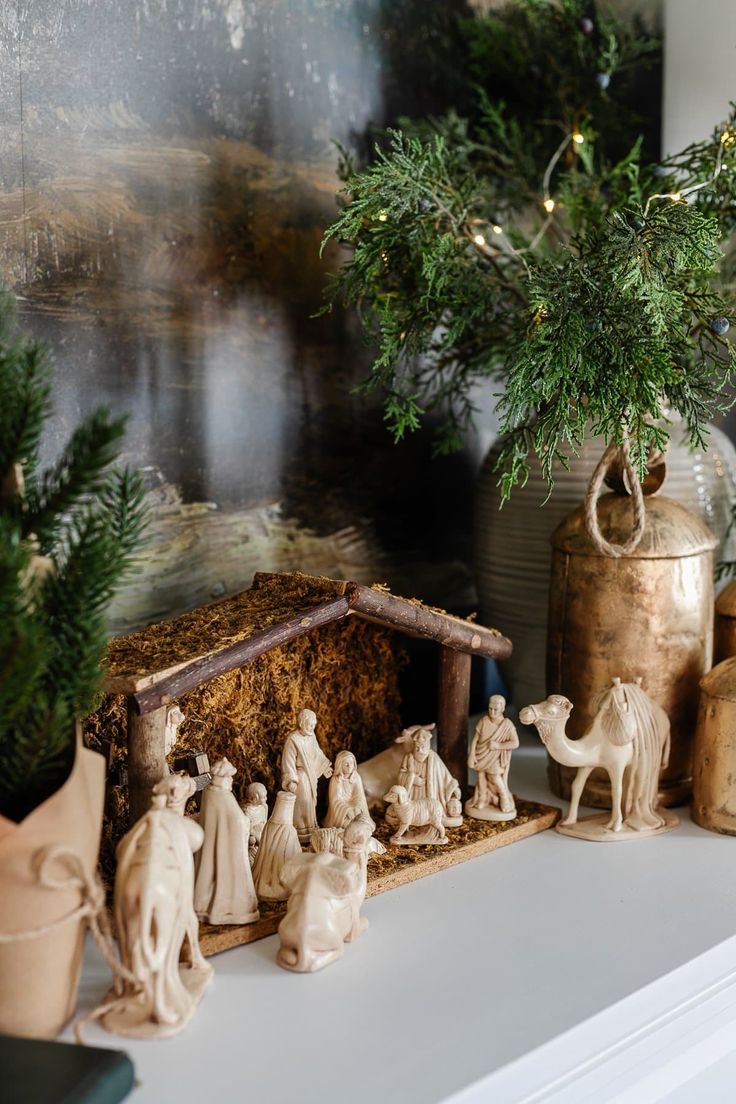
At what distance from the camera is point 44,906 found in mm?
789

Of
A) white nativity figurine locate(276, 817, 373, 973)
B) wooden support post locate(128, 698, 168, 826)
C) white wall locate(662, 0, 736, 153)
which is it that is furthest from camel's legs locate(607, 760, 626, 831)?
white wall locate(662, 0, 736, 153)

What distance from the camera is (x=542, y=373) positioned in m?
1.09

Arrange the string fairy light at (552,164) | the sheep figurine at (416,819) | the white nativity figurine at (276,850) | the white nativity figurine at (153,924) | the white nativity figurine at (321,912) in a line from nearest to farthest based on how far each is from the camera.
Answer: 1. the white nativity figurine at (153,924)
2. the white nativity figurine at (321,912)
3. the white nativity figurine at (276,850)
4. the sheep figurine at (416,819)
5. the string fairy light at (552,164)

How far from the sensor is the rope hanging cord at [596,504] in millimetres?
1193

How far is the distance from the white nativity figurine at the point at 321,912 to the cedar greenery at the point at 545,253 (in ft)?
1.41

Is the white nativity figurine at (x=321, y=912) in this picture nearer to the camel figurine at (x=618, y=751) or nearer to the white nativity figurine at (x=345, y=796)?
the white nativity figurine at (x=345, y=796)

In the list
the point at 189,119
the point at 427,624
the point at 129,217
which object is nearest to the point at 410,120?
the point at 189,119

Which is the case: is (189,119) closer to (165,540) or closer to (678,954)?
(165,540)

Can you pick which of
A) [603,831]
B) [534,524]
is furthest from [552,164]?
[603,831]

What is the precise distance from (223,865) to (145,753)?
0.41ft

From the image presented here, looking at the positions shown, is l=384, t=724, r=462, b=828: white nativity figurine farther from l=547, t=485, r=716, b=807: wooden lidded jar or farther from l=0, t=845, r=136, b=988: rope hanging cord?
l=0, t=845, r=136, b=988: rope hanging cord

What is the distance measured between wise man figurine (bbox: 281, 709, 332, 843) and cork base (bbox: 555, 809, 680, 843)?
11.2 inches

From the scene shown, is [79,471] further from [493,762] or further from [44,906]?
[493,762]

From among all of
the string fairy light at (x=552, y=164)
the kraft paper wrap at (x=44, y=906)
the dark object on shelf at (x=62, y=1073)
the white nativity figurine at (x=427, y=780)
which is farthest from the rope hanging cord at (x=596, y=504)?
the dark object on shelf at (x=62, y=1073)
